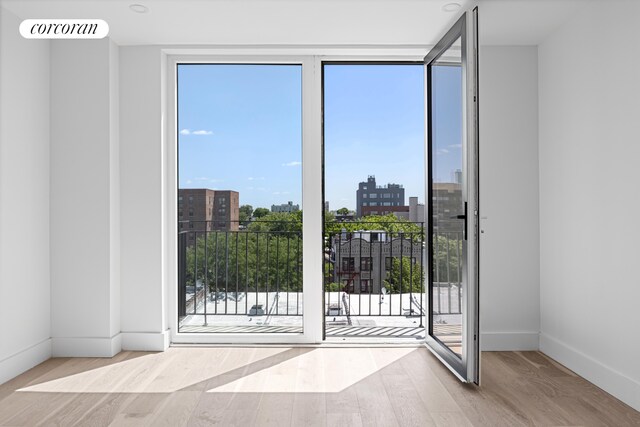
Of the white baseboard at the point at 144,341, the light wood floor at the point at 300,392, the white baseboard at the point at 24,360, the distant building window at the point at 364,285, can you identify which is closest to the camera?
the light wood floor at the point at 300,392

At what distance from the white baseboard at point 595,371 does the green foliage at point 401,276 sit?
4.57 ft

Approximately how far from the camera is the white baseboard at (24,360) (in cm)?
298

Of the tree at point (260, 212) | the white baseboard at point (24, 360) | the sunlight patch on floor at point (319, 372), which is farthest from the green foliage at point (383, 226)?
the white baseboard at point (24, 360)

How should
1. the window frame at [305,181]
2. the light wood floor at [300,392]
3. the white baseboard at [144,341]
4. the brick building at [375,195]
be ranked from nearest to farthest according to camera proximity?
the light wood floor at [300,392] → the white baseboard at [144,341] → the window frame at [305,181] → the brick building at [375,195]

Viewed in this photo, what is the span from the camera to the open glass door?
2.88 meters

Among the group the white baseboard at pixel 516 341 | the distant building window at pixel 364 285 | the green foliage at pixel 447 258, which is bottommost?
the white baseboard at pixel 516 341

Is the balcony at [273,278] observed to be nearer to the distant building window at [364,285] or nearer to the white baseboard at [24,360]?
the distant building window at [364,285]

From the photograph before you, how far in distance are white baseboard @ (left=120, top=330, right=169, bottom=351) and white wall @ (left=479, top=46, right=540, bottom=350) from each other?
2.57m

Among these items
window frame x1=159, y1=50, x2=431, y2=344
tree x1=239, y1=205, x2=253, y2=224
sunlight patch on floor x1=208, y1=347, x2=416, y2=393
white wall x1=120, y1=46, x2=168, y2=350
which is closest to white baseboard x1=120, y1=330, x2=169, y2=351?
white wall x1=120, y1=46, x2=168, y2=350

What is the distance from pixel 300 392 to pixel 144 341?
5.05ft

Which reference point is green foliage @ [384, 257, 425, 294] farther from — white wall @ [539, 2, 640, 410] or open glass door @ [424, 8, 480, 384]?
white wall @ [539, 2, 640, 410]

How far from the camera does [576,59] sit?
A: 10.4ft

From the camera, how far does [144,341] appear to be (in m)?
3.65

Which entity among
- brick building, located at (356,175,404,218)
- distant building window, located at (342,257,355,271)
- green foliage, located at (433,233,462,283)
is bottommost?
distant building window, located at (342,257,355,271)
